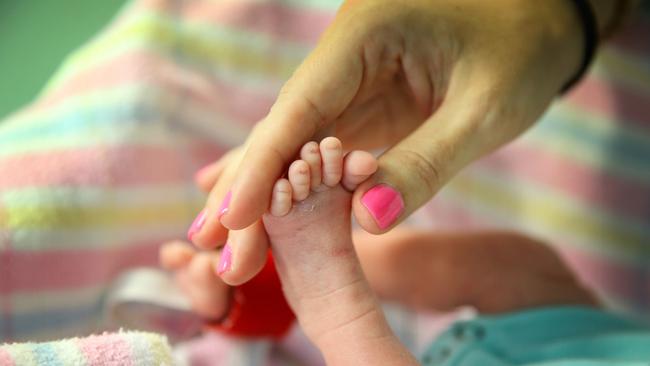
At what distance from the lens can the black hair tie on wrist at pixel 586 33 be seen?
2.33 ft

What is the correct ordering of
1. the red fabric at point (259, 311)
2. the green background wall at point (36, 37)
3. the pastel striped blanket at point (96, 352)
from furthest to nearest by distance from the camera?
1. the green background wall at point (36, 37)
2. the red fabric at point (259, 311)
3. the pastel striped blanket at point (96, 352)

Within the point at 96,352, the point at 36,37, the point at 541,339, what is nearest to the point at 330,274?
the point at 96,352

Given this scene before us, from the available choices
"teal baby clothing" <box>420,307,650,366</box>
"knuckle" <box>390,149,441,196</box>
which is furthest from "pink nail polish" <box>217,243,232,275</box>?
"teal baby clothing" <box>420,307,650,366</box>

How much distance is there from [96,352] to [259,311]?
0.25m

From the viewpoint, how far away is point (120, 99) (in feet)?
2.65

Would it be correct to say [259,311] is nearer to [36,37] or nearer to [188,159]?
[188,159]

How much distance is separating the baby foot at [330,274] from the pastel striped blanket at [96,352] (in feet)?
0.32

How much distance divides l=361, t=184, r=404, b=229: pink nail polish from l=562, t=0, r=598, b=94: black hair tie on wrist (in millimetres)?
325

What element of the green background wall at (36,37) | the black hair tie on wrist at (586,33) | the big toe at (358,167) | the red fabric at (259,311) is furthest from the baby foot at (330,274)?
the green background wall at (36,37)

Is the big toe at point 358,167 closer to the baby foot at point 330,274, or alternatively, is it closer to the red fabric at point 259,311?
→ the baby foot at point 330,274

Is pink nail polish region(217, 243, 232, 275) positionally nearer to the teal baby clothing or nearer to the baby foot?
the baby foot

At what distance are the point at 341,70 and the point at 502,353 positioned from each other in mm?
333

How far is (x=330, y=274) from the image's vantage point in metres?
0.52

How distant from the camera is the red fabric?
0.69 meters
